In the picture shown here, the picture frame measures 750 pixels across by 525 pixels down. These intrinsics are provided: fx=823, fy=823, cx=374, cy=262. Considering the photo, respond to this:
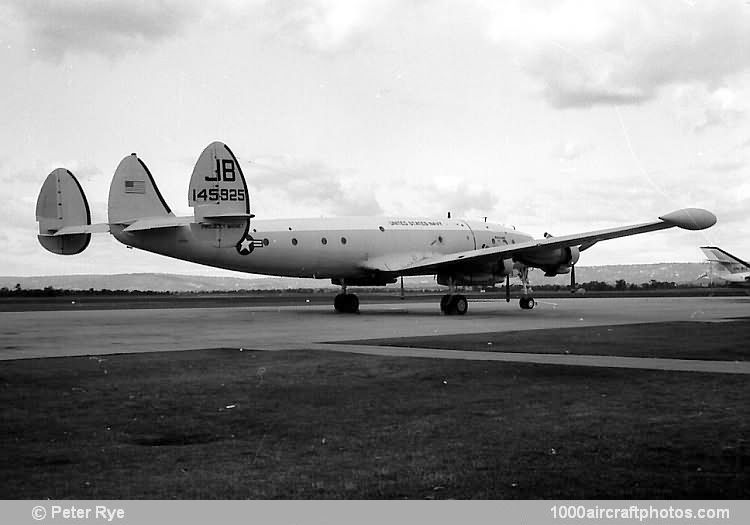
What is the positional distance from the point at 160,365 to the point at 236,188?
48.9ft

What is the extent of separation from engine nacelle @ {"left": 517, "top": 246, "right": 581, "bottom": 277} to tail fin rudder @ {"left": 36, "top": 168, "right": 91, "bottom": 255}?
1882cm

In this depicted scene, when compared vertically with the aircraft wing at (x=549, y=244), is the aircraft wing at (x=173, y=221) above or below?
above

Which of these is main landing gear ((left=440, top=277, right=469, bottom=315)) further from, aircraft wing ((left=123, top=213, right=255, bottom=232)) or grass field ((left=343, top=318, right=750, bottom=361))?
aircraft wing ((left=123, top=213, right=255, bottom=232))

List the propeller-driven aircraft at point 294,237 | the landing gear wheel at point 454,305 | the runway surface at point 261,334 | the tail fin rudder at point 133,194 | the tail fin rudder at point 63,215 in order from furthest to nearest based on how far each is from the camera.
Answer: the landing gear wheel at point 454,305 → the tail fin rudder at point 63,215 → the tail fin rudder at point 133,194 → the propeller-driven aircraft at point 294,237 → the runway surface at point 261,334

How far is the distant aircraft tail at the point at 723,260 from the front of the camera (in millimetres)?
71438

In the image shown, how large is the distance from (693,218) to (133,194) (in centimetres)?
2102

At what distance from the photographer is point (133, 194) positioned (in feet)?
104

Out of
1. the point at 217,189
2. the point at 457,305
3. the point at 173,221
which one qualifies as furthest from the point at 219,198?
the point at 457,305

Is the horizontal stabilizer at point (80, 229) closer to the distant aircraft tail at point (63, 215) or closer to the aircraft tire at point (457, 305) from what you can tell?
the distant aircraft tail at point (63, 215)

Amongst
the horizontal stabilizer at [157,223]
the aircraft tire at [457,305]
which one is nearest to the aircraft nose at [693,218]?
the aircraft tire at [457,305]

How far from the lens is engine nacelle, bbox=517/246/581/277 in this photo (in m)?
37.5

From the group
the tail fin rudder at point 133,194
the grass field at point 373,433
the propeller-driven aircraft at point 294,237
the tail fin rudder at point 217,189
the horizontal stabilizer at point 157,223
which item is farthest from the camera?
the tail fin rudder at point 133,194

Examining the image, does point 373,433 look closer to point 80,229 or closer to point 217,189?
point 217,189

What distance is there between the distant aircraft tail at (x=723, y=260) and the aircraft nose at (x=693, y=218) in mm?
44704
